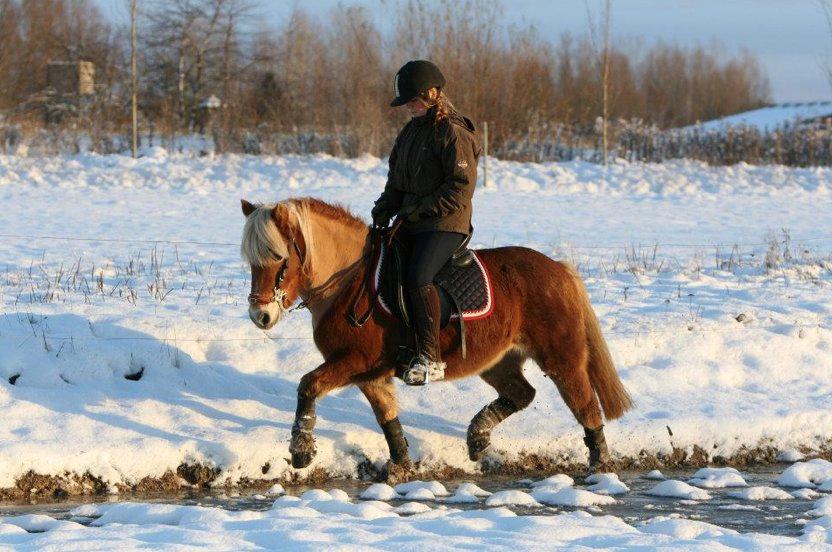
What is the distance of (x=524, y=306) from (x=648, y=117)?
175 ft

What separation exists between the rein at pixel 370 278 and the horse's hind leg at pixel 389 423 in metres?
0.54

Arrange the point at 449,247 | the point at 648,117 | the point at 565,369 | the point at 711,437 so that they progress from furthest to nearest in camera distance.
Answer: the point at 648,117 → the point at 711,437 → the point at 565,369 → the point at 449,247

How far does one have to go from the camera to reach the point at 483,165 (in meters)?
23.3

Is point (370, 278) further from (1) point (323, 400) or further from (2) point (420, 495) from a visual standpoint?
(1) point (323, 400)

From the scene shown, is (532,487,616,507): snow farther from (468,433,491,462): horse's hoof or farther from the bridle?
the bridle

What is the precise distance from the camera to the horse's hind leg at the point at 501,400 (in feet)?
23.0

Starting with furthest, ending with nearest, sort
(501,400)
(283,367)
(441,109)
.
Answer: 1. (283,367)
2. (501,400)
3. (441,109)

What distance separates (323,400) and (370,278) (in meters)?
1.56

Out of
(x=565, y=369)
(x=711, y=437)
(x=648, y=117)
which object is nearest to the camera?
(x=565, y=369)

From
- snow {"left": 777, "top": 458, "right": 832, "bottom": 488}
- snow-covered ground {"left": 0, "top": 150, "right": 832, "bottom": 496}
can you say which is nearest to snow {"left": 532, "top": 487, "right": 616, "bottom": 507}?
snow-covered ground {"left": 0, "top": 150, "right": 832, "bottom": 496}

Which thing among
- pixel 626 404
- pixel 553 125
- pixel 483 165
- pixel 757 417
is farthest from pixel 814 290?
pixel 553 125

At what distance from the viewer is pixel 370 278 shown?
6.52m

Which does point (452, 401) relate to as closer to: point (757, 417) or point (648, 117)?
point (757, 417)

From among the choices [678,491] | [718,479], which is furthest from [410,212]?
[718,479]
